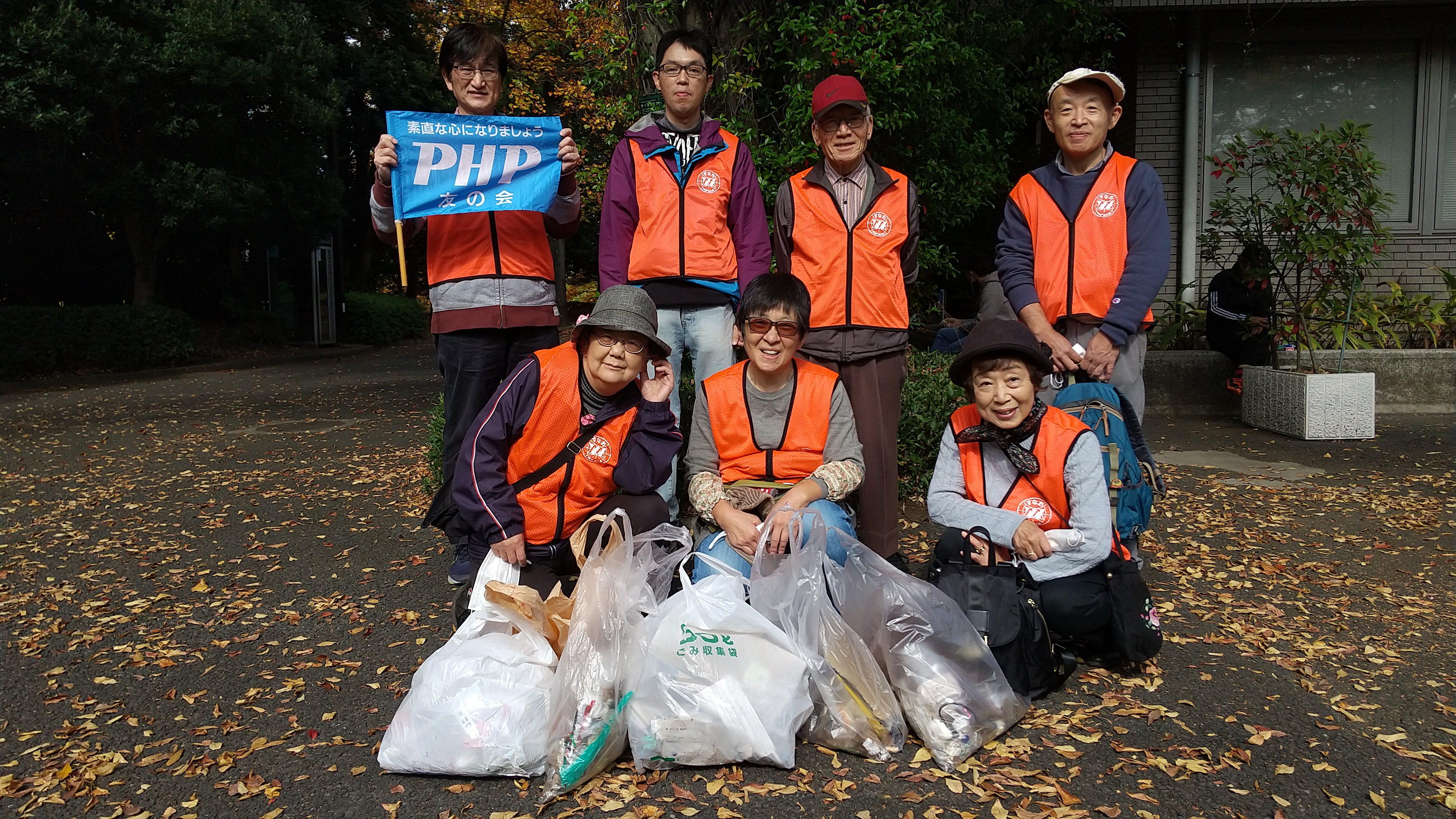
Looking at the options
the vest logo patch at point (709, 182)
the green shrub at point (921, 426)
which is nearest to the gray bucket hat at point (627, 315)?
the vest logo patch at point (709, 182)

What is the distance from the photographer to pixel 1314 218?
8344mm

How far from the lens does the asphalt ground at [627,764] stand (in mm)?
2703

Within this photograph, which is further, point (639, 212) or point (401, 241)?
point (639, 212)

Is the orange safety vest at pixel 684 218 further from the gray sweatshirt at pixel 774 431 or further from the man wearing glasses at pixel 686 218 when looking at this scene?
the gray sweatshirt at pixel 774 431

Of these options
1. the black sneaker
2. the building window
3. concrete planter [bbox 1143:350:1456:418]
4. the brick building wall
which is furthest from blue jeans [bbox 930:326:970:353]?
the black sneaker

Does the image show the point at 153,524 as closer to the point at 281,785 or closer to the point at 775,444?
the point at 281,785

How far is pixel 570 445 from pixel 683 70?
172 centimetres

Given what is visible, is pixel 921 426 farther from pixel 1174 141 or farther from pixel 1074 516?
pixel 1174 141

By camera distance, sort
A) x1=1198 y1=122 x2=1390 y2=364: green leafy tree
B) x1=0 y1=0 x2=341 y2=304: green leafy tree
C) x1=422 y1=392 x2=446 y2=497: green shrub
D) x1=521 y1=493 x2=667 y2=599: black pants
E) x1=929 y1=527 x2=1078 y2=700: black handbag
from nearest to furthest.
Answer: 1. x1=929 y1=527 x2=1078 y2=700: black handbag
2. x1=521 y1=493 x2=667 y2=599: black pants
3. x1=422 y1=392 x2=446 y2=497: green shrub
4. x1=1198 y1=122 x2=1390 y2=364: green leafy tree
5. x1=0 y1=0 x2=341 y2=304: green leafy tree

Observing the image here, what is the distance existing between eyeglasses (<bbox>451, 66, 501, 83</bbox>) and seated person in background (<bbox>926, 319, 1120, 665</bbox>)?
237 centimetres

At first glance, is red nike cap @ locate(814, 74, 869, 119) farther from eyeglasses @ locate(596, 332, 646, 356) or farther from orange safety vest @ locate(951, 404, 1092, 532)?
orange safety vest @ locate(951, 404, 1092, 532)

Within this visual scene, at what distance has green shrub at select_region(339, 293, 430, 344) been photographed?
79.3 ft

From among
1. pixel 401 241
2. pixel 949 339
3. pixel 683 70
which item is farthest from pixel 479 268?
pixel 949 339

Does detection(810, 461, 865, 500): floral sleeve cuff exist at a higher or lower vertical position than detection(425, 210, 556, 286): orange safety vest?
lower
